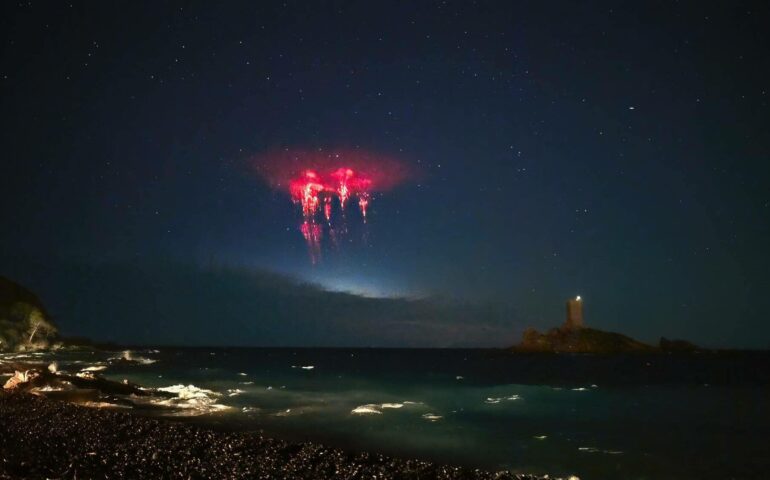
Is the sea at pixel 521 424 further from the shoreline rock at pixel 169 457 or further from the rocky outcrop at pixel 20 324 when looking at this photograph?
the rocky outcrop at pixel 20 324

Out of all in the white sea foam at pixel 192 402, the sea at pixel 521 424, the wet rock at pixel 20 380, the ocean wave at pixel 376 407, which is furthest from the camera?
the ocean wave at pixel 376 407

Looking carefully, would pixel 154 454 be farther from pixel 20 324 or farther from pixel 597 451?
pixel 20 324

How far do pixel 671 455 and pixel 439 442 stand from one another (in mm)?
10978

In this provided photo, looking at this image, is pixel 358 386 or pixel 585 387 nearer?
pixel 358 386

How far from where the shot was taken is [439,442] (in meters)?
29.5

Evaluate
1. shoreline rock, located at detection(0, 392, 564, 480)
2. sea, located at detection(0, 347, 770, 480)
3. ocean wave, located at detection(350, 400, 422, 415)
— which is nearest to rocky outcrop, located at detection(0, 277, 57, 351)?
sea, located at detection(0, 347, 770, 480)

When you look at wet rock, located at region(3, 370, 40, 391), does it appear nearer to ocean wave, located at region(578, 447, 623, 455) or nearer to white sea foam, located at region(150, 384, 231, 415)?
white sea foam, located at region(150, 384, 231, 415)

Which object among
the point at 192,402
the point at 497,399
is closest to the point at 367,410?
the point at 192,402

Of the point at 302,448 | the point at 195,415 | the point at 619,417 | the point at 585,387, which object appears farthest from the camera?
the point at 585,387

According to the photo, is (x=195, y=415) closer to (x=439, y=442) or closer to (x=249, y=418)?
(x=249, y=418)

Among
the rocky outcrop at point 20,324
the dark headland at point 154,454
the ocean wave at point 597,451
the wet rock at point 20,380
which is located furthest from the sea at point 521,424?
the rocky outcrop at point 20,324

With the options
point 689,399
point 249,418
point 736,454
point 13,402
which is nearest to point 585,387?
point 689,399

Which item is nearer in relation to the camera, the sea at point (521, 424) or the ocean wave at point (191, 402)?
the sea at point (521, 424)

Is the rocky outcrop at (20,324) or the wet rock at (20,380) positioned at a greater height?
the rocky outcrop at (20,324)
